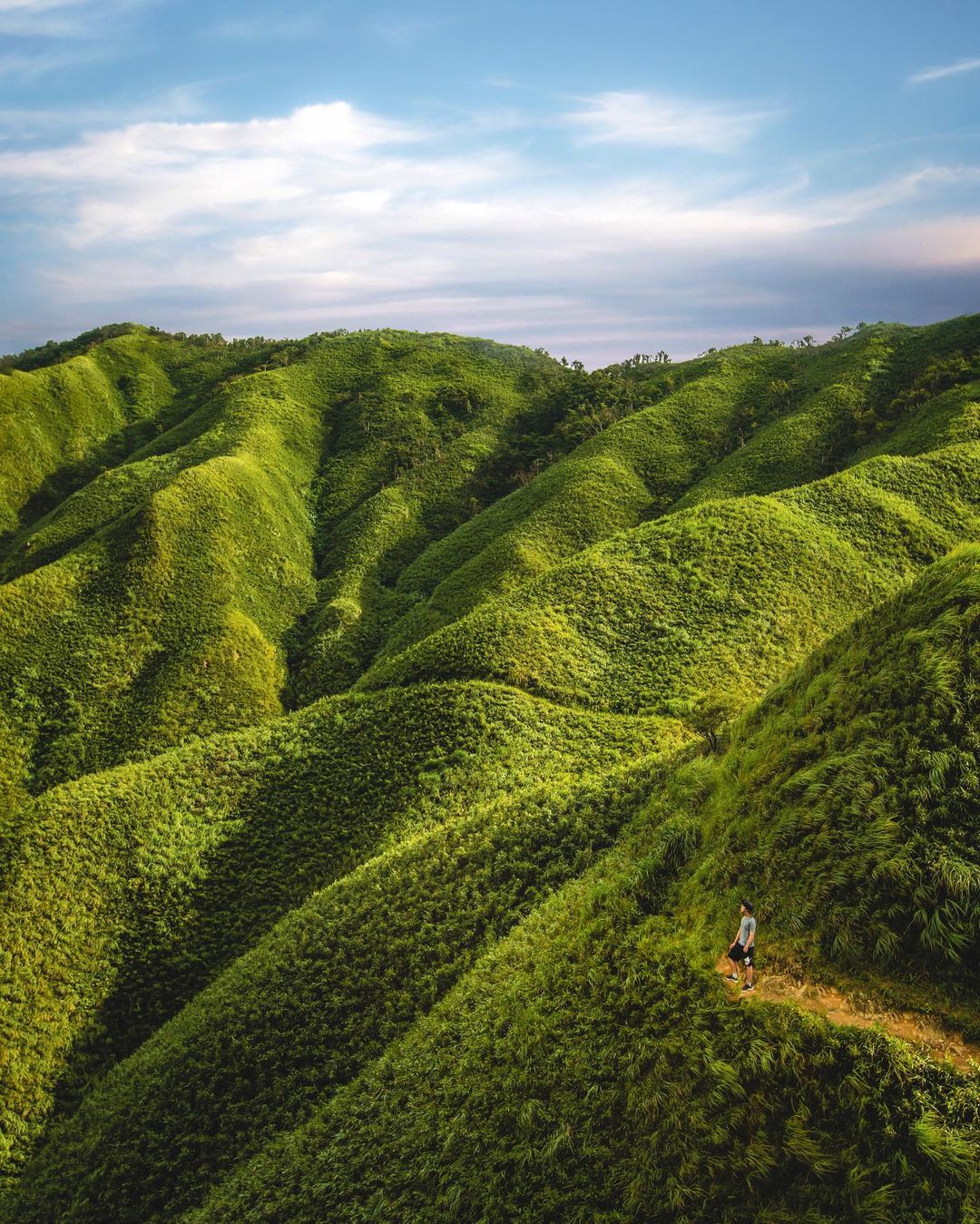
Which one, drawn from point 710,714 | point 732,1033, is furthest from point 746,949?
point 710,714

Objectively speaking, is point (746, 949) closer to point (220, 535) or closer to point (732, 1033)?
point (732, 1033)

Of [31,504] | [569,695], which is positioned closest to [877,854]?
[569,695]

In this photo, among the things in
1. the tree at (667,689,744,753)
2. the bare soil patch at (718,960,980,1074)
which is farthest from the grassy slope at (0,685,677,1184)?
the bare soil patch at (718,960,980,1074)

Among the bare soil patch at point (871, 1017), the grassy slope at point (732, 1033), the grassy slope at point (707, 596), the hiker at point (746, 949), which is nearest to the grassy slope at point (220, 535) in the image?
the grassy slope at point (707, 596)

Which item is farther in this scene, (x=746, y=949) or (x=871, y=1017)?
(x=746, y=949)

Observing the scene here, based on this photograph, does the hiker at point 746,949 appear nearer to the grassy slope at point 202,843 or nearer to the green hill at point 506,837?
the green hill at point 506,837

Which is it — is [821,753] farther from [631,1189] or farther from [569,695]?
[569,695]

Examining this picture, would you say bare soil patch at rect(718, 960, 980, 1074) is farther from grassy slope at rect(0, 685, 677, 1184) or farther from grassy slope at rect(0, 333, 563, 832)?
grassy slope at rect(0, 333, 563, 832)
